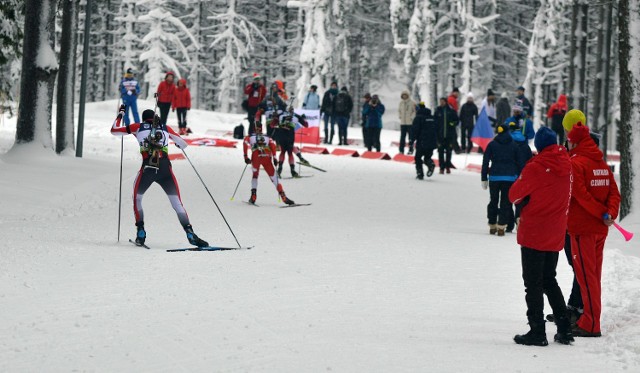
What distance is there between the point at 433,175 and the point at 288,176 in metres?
3.98

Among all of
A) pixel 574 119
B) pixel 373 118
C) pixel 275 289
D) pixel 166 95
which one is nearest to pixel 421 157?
pixel 373 118

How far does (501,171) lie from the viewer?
1422cm

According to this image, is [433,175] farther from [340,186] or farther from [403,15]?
[403,15]

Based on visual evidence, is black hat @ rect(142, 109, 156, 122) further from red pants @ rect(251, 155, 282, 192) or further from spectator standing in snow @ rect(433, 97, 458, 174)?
spectator standing in snow @ rect(433, 97, 458, 174)

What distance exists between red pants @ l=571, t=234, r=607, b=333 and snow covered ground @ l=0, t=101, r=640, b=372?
0.66 ft

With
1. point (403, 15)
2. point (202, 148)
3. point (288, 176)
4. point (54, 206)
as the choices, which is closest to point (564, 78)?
point (403, 15)

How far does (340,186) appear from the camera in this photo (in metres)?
19.6

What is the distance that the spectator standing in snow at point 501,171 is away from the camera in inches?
554

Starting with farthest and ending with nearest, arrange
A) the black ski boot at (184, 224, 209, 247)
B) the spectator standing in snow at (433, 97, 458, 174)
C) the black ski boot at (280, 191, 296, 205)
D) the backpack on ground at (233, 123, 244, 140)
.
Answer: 1. the backpack on ground at (233, 123, 244, 140)
2. the spectator standing in snow at (433, 97, 458, 174)
3. the black ski boot at (280, 191, 296, 205)
4. the black ski boot at (184, 224, 209, 247)

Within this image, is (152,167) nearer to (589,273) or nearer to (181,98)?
(589,273)

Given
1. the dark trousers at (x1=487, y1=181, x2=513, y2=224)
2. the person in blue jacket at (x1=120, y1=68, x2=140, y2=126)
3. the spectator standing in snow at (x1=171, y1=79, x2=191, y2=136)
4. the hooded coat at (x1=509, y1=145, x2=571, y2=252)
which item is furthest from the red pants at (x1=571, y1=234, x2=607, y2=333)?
the spectator standing in snow at (x1=171, y1=79, x2=191, y2=136)

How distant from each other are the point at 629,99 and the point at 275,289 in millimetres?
7937

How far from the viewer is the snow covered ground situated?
22.1ft

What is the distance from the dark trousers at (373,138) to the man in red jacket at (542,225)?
2059cm
